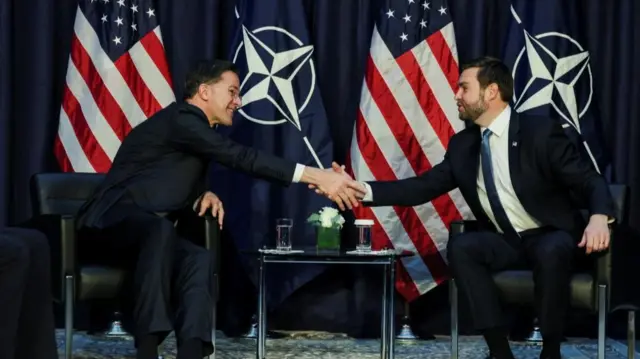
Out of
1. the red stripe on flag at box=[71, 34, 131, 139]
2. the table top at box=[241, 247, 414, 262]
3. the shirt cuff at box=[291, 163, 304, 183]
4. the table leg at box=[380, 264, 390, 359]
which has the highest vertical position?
the red stripe on flag at box=[71, 34, 131, 139]

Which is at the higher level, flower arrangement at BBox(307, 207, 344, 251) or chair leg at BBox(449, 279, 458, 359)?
flower arrangement at BBox(307, 207, 344, 251)

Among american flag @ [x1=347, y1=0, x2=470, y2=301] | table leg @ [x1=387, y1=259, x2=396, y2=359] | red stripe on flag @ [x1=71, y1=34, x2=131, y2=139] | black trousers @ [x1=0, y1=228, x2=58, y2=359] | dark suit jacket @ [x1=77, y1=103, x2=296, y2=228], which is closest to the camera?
black trousers @ [x1=0, y1=228, x2=58, y2=359]

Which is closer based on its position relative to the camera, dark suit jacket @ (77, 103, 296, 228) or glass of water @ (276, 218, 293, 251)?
dark suit jacket @ (77, 103, 296, 228)

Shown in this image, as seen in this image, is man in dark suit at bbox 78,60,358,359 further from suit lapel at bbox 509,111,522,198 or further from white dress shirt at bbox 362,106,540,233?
suit lapel at bbox 509,111,522,198

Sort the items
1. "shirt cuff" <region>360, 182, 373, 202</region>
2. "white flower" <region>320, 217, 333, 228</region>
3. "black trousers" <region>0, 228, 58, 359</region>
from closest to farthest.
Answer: "black trousers" <region>0, 228, 58, 359</region> → "shirt cuff" <region>360, 182, 373, 202</region> → "white flower" <region>320, 217, 333, 228</region>

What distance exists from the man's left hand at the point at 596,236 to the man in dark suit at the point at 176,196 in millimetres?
1060

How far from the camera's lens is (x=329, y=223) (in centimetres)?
464

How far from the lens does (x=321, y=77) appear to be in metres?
5.41

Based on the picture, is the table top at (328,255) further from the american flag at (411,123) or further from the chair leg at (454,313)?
the american flag at (411,123)

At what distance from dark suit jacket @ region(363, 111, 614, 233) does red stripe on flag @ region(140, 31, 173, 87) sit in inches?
54.5

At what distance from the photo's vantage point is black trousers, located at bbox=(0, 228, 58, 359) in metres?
2.99

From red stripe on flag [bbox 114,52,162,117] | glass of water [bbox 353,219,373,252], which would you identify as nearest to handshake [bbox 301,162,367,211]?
glass of water [bbox 353,219,373,252]

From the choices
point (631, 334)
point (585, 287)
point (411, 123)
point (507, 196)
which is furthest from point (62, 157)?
point (631, 334)

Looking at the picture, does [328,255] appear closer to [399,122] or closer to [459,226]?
[459,226]
